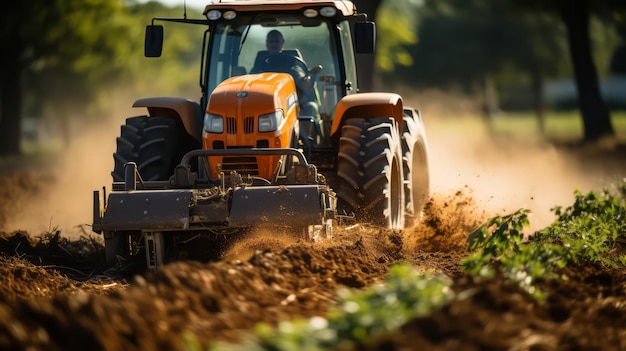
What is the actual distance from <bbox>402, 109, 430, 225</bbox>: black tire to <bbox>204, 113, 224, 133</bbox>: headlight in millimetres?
2398

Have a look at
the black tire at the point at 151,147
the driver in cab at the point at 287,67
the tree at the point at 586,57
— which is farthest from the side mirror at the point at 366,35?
the tree at the point at 586,57

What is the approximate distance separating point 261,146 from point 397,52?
39905mm

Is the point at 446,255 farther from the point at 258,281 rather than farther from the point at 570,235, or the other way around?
the point at 258,281

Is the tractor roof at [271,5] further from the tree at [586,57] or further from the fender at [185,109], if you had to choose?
the tree at [586,57]

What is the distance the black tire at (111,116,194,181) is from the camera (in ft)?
36.2

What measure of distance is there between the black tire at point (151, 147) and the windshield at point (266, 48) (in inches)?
24.0

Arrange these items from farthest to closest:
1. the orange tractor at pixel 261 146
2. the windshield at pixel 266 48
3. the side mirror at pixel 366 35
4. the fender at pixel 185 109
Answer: the windshield at pixel 266 48, the fender at pixel 185 109, the side mirror at pixel 366 35, the orange tractor at pixel 261 146

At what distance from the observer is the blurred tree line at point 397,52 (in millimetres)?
28562

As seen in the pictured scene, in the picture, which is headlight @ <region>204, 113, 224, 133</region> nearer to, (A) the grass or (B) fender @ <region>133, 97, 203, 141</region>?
(B) fender @ <region>133, 97, 203, 141</region>

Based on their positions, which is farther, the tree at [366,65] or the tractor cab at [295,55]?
the tree at [366,65]

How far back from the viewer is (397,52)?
1964 inches

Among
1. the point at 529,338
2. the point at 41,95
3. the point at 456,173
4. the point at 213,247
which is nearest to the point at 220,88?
the point at 213,247

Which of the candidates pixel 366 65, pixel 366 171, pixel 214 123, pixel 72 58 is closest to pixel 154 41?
pixel 214 123

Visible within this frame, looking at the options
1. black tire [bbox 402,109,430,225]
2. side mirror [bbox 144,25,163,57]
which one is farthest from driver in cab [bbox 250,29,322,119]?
black tire [bbox 402,109,430,225]
